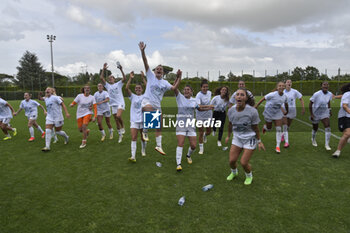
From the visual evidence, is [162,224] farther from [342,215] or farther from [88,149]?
[88,149]

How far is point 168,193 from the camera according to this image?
4.28 m

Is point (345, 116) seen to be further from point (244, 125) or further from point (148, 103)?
point (148, 103)

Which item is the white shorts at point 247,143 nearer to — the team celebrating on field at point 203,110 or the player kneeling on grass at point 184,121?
the team celebrating on field at point 203,110

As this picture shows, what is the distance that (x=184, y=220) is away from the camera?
11.2 feet

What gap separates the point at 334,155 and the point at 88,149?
7390 millimetres

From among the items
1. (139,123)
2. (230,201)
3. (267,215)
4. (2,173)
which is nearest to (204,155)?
(139,123)

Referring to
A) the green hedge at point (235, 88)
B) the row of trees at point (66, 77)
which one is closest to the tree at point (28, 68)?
the row of trees at point (66, 77)

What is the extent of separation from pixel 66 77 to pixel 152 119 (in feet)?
189

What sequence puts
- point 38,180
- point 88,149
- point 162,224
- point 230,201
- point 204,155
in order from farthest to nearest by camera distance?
point 88,149, point 204,155, point 38,180, point 230,201, point 162,224

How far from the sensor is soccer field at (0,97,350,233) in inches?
131

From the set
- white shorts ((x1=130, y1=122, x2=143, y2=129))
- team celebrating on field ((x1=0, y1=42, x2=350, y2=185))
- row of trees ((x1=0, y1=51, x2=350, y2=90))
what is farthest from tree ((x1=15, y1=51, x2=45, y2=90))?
white shorts ((x1=130, y1=122, x2=143, y2=129))

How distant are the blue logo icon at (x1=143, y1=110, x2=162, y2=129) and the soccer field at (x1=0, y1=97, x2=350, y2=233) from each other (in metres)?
1.02

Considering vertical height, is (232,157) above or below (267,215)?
above

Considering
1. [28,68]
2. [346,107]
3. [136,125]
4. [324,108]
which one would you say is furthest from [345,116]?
[28,68]
